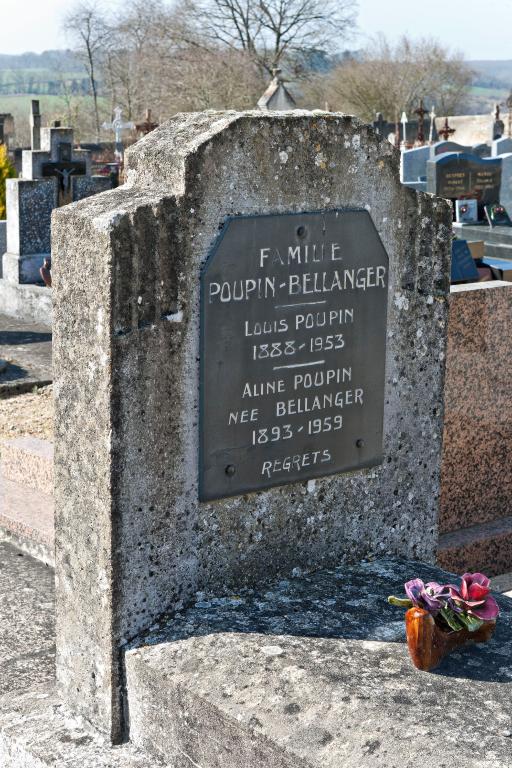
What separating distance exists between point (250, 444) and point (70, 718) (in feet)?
2.74

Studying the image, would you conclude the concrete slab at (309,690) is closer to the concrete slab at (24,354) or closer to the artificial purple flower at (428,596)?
the artificial purple flower at (428,596)

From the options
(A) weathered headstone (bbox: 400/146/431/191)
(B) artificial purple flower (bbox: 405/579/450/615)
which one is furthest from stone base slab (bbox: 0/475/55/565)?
(A) weathered headstone (bbox: 400/146/431/191)

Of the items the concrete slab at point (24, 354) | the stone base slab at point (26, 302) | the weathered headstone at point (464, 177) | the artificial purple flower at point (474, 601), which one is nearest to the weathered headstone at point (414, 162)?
the weathered headstone at point (464, 177)

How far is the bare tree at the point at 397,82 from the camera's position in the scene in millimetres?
42312

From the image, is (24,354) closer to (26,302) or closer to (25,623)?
(26,302)

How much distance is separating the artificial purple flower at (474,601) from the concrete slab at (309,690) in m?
0.10

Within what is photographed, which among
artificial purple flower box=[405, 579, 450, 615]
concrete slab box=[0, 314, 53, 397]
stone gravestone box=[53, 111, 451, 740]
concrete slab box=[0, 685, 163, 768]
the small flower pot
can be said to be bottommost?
concrete slab box=[0, 314, 53, 397]

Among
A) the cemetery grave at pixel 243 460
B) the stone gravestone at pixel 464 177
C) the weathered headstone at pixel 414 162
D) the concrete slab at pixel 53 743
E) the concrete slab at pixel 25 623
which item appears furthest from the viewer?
the weathered headstone at pixel 414 162

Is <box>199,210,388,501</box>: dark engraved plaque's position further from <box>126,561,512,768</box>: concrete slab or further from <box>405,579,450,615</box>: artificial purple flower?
<box>405,579,450,615</box>: artificial purple flower

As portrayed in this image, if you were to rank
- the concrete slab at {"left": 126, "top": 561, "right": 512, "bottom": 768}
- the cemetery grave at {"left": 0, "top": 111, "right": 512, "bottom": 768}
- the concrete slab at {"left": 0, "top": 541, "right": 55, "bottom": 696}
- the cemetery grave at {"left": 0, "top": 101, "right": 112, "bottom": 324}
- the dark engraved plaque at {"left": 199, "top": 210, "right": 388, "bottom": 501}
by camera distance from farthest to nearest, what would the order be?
the cemetery grave at {"left": 0, "top": 101, "right": 112, "bottom": 324} < the concrete slab at {"left": 0, "top": 541, "right": 55, "bottom": 696} < the dark engraved plaque at {"left": 199, "top": 210, "right": 388, "bottom": 501} < the cemetery grave at {"left": 0, "top": 111, "right": 512, "bottom": 768} < the concrete slab at {"left": 126, "top": 561, "right": 512, "bottom": 768}

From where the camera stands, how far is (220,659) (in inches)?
101

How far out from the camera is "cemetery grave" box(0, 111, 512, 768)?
2.49 metres

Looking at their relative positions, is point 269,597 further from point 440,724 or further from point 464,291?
point 464,291

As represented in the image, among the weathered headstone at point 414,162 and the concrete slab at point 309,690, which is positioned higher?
the weathered headstone at point 414,162
